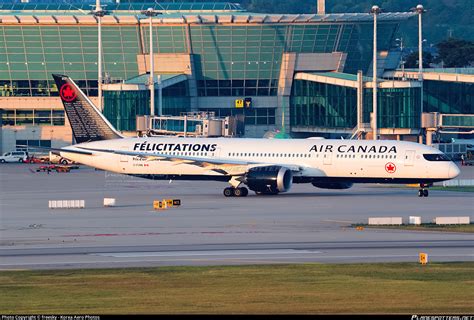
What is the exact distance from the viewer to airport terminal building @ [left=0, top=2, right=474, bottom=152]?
157875 millimetres

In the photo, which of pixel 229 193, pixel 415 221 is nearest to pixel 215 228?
pixel 415 221

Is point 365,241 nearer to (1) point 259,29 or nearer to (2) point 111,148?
(2) point 111,148

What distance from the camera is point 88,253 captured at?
52000mm

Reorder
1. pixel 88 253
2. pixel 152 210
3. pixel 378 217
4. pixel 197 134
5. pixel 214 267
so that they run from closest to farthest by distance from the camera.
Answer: pixel 214 267
pixel 88 253
pixel 378 217
pixel 152 210
pixel 197 134

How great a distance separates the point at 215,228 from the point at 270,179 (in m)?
21.3

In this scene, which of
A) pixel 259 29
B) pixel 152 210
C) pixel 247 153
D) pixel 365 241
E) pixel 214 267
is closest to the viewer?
pixel 214 267

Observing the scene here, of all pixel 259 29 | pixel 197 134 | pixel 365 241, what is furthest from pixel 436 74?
pixel 365 241

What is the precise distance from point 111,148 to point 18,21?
2862 inches

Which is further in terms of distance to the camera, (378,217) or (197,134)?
(197,134)

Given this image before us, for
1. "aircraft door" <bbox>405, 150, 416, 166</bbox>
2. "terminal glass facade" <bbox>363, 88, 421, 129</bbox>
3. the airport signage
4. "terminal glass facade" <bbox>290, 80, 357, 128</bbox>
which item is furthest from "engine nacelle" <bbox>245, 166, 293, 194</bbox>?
the airport signage

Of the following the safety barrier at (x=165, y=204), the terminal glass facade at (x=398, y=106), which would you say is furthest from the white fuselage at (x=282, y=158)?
the terminal glass facade at (x=398, y=106)

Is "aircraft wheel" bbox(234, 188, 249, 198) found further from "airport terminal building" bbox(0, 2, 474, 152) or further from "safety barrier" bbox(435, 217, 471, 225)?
"airport terminal building" bbox(0, 2, 474, 152)

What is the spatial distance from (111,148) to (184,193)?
6306mm

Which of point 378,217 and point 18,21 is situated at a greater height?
point 18,21
